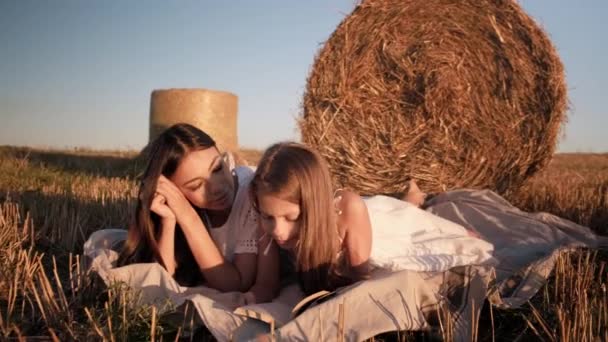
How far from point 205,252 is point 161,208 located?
252 mm

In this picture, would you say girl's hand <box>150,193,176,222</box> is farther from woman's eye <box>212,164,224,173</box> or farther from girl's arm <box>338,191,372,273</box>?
girl's arm <box>338,191,372,273</box>

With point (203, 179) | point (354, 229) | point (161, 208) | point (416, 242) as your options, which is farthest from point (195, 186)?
point (416, 242)

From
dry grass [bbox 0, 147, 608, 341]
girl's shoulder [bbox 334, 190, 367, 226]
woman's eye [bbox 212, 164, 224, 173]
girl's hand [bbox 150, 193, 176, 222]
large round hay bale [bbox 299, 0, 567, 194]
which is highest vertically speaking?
large round hay bale [bbox 299, 0, 567, 194]

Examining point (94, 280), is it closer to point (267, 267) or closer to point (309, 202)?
point (267, 267)

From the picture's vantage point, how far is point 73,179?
15.5 feet

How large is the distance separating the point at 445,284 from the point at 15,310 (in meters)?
1.46

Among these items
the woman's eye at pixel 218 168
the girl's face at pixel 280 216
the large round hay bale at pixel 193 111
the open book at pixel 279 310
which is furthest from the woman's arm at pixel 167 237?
the large round hay bale at pixel 193 111

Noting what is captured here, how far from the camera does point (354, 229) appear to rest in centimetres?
223

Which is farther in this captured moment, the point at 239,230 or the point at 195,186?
the point at 239,230

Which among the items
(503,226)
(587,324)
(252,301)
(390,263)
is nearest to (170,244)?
(252,301)

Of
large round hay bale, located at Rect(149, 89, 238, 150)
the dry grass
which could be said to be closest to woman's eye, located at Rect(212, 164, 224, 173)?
the dry grass

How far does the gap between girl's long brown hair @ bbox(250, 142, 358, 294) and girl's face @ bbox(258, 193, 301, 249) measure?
0.06 feet

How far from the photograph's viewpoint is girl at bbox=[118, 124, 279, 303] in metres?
2.28

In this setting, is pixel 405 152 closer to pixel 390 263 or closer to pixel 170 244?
pixel 390 263
